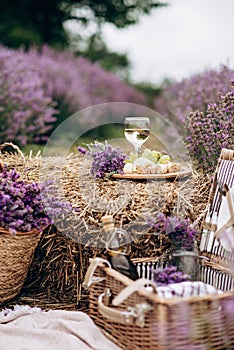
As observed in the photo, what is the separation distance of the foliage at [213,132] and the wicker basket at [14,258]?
3.99 ft

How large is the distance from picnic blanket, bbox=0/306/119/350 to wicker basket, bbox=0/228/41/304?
0.57 ft

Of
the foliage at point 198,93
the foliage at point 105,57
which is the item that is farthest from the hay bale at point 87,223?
the foliage at point 105,57

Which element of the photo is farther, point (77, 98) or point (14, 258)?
point (77, 98)

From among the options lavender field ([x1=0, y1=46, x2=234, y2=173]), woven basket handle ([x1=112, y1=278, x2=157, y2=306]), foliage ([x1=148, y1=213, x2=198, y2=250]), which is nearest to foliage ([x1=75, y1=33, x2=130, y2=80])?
lavender field ([x1=0, y1=46, x2=234, y2=173])

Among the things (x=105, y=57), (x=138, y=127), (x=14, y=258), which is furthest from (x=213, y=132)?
(x=105, y=57)

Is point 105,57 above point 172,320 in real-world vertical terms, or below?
above

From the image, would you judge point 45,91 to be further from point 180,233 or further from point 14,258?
point 180,233

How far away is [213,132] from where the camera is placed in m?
3.25

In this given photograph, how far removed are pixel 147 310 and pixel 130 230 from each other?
0.74 m

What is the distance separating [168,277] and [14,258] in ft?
2.47

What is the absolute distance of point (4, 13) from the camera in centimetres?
961

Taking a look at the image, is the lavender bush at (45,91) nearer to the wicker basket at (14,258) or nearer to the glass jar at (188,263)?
the wicker basket at (14,258)

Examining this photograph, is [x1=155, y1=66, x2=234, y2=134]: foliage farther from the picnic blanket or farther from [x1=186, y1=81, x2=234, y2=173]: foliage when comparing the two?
the picnic blanket

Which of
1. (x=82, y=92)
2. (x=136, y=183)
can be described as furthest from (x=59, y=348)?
(x=82, y=92)
